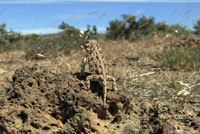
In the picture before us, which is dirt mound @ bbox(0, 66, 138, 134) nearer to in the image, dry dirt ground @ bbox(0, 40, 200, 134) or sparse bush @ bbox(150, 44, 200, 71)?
dry dirt ground @ bbox(0, 40, 200, 134)

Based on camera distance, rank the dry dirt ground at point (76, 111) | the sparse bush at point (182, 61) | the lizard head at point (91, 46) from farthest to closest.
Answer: the sparse bush at point (182, 61), the lizard head at point (91, 46), the dry dirt ground at point (76, 111)

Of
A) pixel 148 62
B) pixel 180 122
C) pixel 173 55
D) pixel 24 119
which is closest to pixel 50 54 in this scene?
pixel 148 62

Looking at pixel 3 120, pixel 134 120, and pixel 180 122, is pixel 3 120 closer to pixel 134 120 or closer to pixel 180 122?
pixel 134 120

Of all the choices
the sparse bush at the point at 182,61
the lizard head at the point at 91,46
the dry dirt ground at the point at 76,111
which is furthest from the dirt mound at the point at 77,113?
the sparse bush at the point at 182,61

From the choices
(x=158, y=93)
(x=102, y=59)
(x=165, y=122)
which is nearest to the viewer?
(x=165, y=122)

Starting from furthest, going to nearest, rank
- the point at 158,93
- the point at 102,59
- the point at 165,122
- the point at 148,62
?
1. the point at 148,62
2. the point at 158,93
3. the point at 102,59
4. the point at 165,122

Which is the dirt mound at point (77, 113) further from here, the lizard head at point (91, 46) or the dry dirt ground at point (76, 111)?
the lizard head at point (91, 46)

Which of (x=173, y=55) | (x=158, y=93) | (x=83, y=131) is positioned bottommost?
(x=83, y=131)

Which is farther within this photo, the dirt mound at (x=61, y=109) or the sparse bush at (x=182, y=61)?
the sparse bush at (x=182, y=61)

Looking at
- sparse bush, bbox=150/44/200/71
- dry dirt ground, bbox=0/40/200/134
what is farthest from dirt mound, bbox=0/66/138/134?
sparse bush, bbox=150/44/200/71
